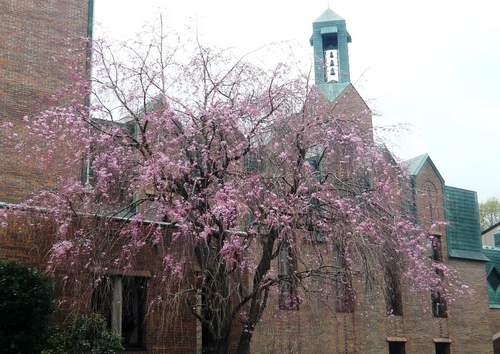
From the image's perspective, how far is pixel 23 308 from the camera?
13758 millimetres

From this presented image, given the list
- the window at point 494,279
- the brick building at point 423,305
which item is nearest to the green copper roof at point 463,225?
the brick building at point 423,305

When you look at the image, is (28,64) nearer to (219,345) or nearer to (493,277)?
(219,345)

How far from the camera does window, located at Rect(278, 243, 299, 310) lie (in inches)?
561

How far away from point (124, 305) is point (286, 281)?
437cm

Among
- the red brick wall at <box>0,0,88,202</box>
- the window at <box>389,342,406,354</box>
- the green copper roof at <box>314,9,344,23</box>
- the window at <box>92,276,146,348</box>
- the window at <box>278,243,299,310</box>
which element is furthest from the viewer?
the green copper roof at <box>314,9,344,23</box>

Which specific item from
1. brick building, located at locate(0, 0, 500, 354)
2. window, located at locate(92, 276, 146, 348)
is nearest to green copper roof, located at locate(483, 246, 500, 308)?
brick building, located at locate(0, 0, 500, 354)

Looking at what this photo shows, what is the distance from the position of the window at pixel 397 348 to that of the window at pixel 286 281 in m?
11.2

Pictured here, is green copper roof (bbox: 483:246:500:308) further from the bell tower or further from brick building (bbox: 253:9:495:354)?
the bell tower

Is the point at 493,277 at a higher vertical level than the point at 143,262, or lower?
higher

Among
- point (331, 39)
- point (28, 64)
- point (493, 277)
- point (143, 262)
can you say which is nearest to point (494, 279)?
point (493, 277)

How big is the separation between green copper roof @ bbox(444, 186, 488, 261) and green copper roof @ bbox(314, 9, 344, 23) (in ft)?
28.1

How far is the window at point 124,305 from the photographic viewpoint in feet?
49.5

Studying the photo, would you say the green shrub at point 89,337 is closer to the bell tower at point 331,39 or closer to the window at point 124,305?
the window at point 124,305

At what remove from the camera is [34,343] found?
14.1 metres
